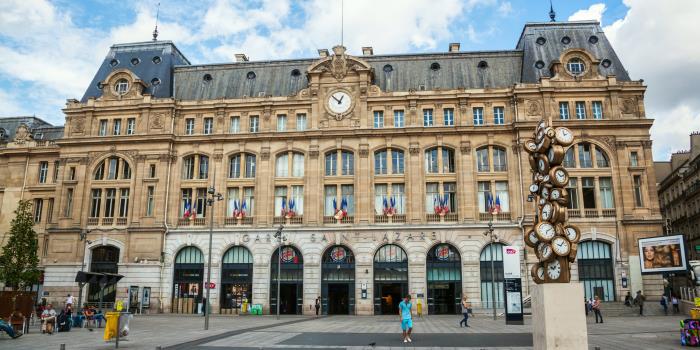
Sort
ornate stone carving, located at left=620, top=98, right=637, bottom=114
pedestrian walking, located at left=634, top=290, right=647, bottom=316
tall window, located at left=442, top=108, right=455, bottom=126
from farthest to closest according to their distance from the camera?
1. tall window, located at left=442, top=108, right=455, bottom=126
2. ornate stone carving, located at left=620, top=98, right=637, bottom=114
3. pedestrian walking, located at left=634, top=290, right=647, bottom=316

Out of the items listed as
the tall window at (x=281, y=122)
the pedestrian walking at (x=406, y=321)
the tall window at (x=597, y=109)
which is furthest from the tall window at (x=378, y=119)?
the pedestrian walking at (x=406, y=321)

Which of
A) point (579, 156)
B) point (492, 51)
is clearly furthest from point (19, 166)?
point (579, 156)

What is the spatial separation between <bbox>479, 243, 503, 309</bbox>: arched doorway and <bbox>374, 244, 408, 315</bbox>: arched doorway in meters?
6.46

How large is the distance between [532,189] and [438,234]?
27700 millimetres

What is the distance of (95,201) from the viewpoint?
50969mm

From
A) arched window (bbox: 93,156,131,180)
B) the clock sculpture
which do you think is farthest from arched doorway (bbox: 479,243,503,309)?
arched window (bbox: 93,156,131,180)

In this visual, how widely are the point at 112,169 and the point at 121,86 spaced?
8.63 metres

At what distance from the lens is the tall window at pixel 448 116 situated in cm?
4888

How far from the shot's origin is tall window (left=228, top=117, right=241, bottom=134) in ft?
168

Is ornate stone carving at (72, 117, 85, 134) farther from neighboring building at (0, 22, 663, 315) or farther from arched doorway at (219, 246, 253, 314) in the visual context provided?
arched doorway at (219, 246, 253, 314)

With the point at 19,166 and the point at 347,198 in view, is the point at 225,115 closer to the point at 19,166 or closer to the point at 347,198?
the point at 347,198

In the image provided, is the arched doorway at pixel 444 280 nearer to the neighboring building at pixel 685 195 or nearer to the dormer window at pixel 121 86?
the neighboring building at pixel 685 195

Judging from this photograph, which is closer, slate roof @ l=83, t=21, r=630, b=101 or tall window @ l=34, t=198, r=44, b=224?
slate roof @ l=83, t=21, r=630, b=101

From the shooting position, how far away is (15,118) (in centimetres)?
6331
